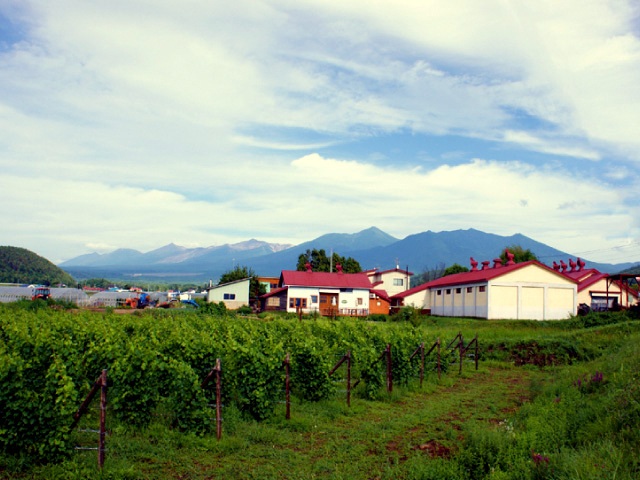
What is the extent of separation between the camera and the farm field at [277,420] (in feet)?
28.4

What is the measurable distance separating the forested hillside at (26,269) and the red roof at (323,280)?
112769mm

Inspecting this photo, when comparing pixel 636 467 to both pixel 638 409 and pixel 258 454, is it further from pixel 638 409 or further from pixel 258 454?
pixel 258 454

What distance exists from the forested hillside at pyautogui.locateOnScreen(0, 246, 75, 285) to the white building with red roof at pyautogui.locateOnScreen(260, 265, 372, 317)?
113m

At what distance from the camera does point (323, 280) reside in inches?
2205

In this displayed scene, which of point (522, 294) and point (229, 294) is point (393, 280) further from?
point (522, 294)

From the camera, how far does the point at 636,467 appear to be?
757cm

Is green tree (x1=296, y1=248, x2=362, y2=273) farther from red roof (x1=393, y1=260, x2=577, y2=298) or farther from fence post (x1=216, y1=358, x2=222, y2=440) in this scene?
fence post (x1=216, y1=358, x2=222, y2=440)

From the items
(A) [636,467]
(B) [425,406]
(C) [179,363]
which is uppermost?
(C) [179,363]

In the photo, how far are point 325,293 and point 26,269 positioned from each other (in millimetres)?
134555

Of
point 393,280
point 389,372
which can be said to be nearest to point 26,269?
point 393,280

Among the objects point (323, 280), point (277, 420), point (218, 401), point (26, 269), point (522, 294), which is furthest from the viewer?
point (26, 269)

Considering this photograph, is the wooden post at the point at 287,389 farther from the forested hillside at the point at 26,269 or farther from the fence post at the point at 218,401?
the forested hillside at the point at 26,269

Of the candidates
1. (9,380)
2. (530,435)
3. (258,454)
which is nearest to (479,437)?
(530,435)

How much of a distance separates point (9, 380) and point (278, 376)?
5886 millimetres
